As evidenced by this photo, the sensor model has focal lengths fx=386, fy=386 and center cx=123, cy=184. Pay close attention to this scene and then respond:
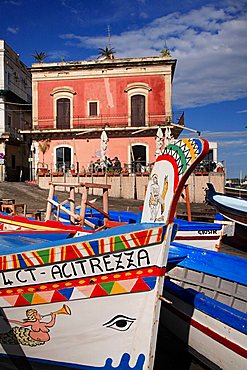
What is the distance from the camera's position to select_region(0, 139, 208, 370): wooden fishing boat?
3770mm

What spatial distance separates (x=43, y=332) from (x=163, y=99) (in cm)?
2587

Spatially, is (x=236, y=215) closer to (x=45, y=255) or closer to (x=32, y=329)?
(x=32, y=329)

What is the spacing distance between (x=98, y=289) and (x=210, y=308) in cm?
151

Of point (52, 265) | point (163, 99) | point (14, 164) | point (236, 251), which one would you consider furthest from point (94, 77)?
point (52, 265)

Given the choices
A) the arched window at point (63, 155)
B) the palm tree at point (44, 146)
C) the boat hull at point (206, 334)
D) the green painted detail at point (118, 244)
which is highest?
the palm tree at point (44, 146)

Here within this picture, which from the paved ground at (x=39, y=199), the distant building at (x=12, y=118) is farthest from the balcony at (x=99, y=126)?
the paved ground at (x=39, y=199)

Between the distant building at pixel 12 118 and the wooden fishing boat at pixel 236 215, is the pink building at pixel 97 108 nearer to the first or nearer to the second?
the distant building at pixel 12 118

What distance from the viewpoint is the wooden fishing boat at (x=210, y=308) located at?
4.18m

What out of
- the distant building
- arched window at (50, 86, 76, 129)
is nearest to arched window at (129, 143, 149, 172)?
arched window at (50, 86, 76, 129)

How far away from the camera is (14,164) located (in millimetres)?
33156

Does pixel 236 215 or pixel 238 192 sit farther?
pixel 238 192

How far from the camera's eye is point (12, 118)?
33.3 meters

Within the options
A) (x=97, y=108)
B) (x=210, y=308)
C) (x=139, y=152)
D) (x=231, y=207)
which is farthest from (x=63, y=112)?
(x=210, y=308)

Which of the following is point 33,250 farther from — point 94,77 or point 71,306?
point 94,77
